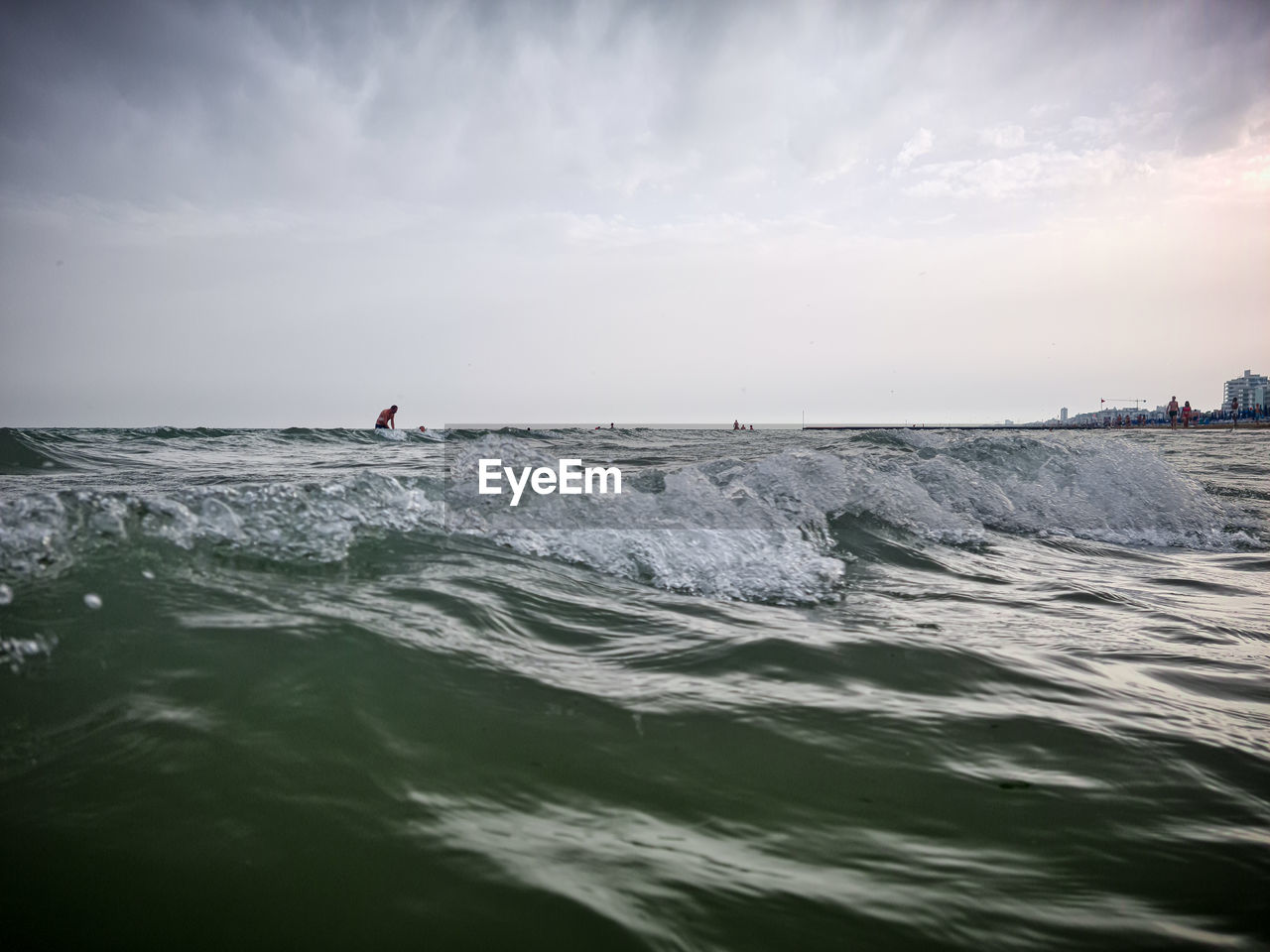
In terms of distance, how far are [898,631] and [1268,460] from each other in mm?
17662

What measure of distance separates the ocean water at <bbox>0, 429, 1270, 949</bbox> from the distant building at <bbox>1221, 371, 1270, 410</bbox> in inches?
8630

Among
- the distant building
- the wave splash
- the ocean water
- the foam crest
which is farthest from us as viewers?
the distant building

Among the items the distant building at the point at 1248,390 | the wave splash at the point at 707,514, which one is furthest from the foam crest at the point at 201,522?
the distant building at the point at 1248,390

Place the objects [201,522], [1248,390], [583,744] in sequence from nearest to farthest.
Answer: [583,744], [201,522], [1248,390]

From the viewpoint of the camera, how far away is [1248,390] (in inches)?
6944

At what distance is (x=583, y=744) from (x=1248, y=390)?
238 meters

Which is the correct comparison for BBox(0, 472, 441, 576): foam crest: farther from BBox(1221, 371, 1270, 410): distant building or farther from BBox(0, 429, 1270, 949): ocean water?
BBox(1221, 371, 1270, 410): distant building

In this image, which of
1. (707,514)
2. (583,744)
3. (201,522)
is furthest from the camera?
(707,514)

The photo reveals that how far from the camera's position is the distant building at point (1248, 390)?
171625mm

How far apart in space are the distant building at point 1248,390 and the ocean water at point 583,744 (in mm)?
219209

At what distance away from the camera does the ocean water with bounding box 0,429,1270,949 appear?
1313mm

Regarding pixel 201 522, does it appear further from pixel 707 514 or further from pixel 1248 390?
pixel 1248 390

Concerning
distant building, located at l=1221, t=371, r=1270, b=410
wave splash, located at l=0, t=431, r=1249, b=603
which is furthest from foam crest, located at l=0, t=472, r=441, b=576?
distant building, located at l=1221, t=371, r=1270, b=410

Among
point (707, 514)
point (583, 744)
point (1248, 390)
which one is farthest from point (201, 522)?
point (1248, 390)
